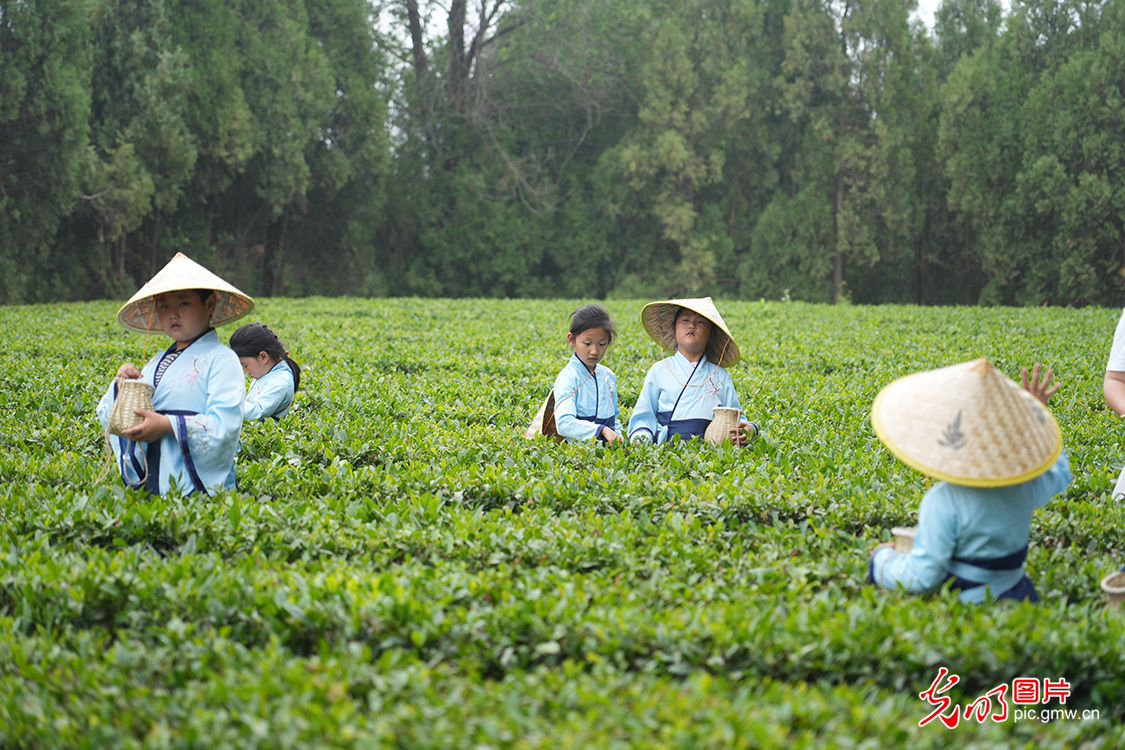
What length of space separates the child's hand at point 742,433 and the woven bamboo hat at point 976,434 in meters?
2.34

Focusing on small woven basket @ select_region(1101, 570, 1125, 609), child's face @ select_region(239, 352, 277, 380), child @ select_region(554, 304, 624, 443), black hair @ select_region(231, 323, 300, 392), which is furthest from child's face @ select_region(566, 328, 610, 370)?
small woven basket @ select_region(1101, 570, 1125, 609)

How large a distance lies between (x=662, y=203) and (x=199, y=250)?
14117 mm

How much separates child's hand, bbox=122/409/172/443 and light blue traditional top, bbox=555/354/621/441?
2157 millimetres

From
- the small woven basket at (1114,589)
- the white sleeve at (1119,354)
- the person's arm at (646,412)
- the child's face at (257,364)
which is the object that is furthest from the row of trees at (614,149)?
the small woven basket at (1114,589)

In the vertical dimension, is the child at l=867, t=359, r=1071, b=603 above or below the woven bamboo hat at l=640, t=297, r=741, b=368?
below

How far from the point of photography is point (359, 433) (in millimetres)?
5711

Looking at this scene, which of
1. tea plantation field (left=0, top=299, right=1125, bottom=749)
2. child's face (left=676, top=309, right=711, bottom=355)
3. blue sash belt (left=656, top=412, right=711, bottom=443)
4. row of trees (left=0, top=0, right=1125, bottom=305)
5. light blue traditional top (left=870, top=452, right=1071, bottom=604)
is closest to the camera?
tea plantation field (left=0, top=299, right=1125, bottom=749)

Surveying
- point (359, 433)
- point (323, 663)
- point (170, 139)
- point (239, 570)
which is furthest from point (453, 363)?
point (170, 139)

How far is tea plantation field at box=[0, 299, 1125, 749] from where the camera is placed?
7.64 ft

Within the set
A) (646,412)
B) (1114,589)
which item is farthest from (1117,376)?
(646,412)

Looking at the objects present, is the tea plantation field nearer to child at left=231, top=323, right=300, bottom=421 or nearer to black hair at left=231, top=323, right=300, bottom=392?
child at left=231, top=323, right=300, bottom=421

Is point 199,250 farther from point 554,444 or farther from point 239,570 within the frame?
point 239,570

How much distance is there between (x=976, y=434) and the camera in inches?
107

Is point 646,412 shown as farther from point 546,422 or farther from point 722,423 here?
point 546,422
